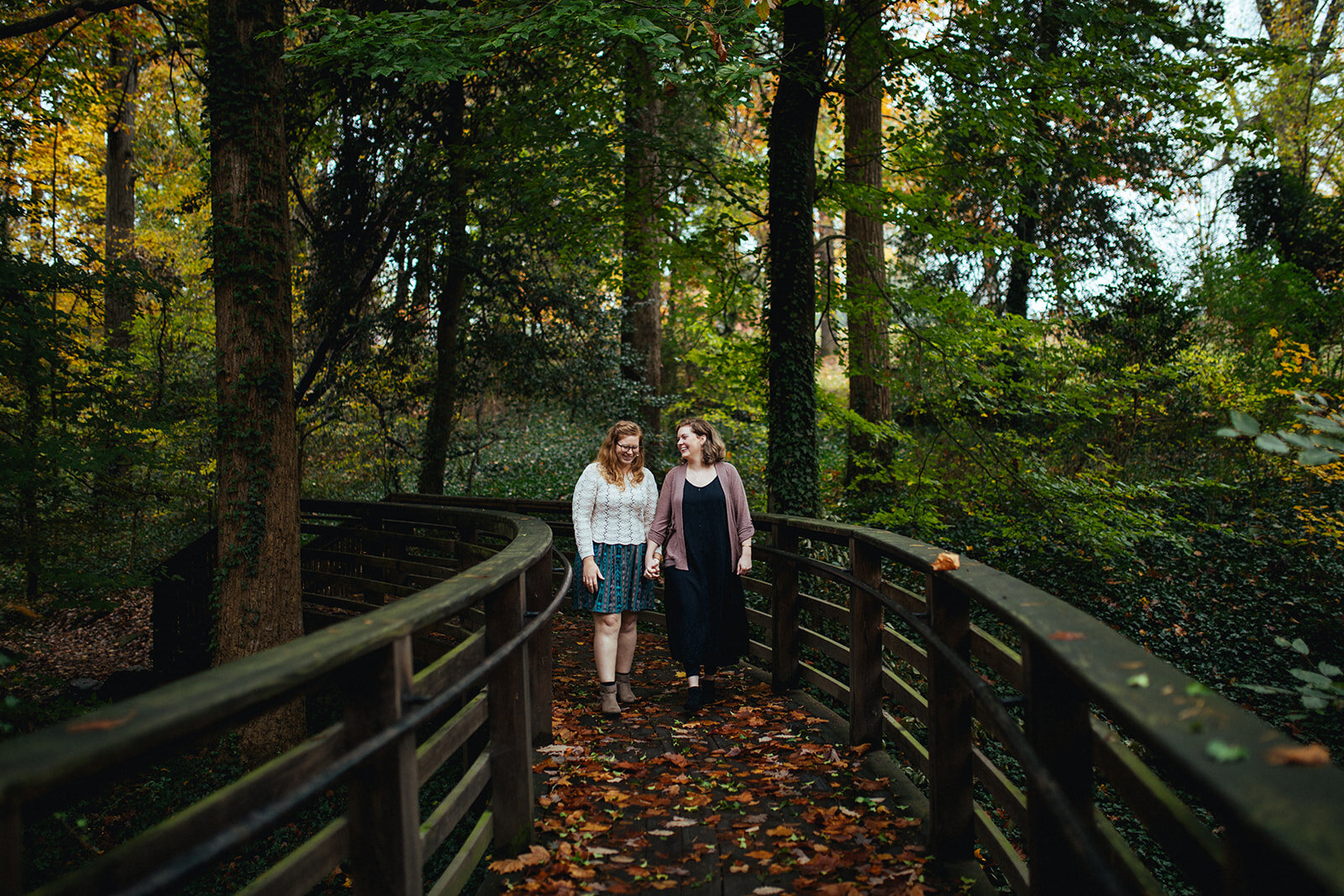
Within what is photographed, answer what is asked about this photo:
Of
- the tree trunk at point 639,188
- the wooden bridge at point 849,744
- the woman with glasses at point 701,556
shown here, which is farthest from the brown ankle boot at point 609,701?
the tree trunk at point 639,188

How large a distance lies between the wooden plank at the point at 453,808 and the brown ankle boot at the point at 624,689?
246 centimetres

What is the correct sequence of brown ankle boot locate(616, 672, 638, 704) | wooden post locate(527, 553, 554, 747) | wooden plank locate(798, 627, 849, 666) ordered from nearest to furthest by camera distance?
wooden post locate(527, 553, 554, 747)
wooden plank locate(798, 627, 849, 666)
brown ankle boot locate(616, 672, 638, 704)

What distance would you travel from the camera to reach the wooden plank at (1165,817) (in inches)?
58.4

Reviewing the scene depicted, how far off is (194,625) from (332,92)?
7413 millimetres

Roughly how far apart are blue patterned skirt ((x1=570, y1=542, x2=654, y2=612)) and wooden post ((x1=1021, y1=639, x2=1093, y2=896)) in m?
3.32

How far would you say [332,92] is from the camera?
10.2 m

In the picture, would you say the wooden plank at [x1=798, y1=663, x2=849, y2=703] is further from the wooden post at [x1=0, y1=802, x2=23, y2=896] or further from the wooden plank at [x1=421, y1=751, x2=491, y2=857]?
the wooden post at [x1=0, y1=802, x2=23, y2=896]

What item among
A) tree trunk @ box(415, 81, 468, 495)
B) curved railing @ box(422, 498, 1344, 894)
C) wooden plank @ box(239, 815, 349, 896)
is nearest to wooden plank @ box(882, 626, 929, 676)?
curved railing @ box(422, 498, 1344, 894)

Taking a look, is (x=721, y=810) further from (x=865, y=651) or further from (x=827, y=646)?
(x=827, y=646)

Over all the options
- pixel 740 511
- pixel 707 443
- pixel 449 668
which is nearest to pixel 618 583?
pixel 740 511

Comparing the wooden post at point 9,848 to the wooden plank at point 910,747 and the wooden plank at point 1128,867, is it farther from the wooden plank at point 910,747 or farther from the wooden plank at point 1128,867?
the wooden plank at point 910,747

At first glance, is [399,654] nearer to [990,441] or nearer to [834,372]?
[990,441]

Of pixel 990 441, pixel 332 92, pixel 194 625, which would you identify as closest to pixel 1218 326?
pixel 990 441

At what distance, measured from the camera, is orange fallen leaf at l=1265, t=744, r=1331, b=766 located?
124 cm
